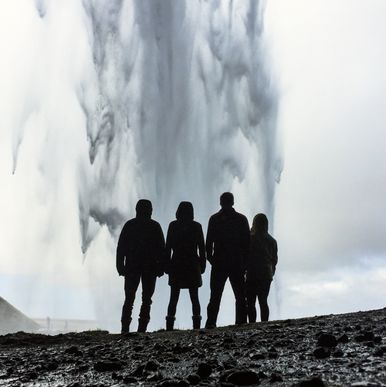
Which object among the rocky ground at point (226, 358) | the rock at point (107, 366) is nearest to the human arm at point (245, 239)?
the rocky ground at point (226, 358)

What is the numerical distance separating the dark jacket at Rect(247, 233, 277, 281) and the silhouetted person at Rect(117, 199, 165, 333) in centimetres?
183

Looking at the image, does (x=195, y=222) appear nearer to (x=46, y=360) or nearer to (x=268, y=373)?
(x=46, y=360)

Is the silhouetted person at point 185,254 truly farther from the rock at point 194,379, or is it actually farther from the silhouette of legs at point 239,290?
the rock at point 194,379

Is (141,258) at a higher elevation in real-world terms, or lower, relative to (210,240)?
lower

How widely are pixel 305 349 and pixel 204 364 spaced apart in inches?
47.7

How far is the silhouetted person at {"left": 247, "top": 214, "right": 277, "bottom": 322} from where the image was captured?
10.6 m

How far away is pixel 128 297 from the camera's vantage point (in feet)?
33.4

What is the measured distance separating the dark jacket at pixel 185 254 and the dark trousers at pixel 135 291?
42 cm

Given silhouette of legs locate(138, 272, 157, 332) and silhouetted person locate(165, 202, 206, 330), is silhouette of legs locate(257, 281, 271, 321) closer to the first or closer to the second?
silhouetted person locate(165, 202, 206, 330)

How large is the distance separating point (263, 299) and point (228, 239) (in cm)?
158

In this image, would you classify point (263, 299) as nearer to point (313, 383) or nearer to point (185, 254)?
point (185, 254)

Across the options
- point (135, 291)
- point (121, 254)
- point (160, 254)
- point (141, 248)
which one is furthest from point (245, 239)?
point (121, 254)

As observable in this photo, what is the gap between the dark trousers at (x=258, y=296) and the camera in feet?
34.7

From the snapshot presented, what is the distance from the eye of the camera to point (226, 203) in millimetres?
10297
